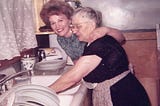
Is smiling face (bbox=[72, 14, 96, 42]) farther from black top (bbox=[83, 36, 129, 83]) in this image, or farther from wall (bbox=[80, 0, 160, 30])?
wall (bbox=[80, 0, 160, 30])

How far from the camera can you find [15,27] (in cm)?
186

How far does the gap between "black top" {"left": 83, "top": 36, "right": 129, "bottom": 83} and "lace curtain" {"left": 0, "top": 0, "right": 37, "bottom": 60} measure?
398mm

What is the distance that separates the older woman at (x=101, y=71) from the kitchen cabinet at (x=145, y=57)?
0.87 meters

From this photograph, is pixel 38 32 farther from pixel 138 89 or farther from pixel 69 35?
pixel 138 89

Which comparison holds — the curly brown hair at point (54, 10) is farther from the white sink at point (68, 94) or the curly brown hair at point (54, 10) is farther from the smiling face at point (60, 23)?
the white sink at point (68, 94)

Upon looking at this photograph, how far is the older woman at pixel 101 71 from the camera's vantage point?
1438 millimetres

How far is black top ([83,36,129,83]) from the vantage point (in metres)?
1.46

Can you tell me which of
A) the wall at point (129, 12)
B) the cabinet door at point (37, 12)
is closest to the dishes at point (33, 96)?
the cabinet door at point (37, 12)

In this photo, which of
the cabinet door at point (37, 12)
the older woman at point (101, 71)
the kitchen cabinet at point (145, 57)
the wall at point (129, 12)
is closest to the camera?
the older woman at point (101, 71)

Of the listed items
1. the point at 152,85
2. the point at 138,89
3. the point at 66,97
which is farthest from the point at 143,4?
the point at 66,97

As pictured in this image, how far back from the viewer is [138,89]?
162 centimetres

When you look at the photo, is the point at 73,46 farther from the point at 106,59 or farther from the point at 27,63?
the point at 106,59

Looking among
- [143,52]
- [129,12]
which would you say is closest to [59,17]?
[143,52]

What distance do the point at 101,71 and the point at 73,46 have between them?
27.9 inches
